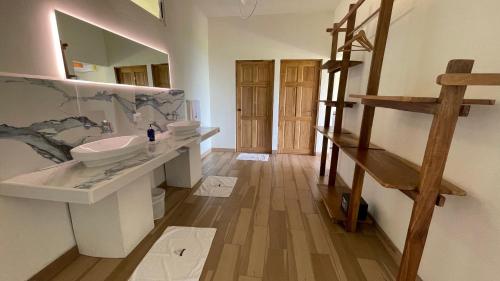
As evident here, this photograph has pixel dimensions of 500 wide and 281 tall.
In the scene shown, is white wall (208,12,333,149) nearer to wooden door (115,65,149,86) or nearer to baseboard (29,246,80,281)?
wooden door (115,65,149,86)

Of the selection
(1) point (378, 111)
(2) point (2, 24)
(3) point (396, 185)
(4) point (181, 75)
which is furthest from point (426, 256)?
(4) point (181, 75)

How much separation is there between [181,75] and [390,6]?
9.32 feet

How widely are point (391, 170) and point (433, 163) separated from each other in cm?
41

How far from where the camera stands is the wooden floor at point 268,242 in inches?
62.1

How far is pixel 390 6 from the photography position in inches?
61.2

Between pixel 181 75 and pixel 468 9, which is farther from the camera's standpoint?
pixel 181 75

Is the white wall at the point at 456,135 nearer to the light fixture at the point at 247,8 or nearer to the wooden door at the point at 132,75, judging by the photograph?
the light fixture at the point at 247,8

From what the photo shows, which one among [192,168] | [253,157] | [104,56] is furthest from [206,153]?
[104,56]

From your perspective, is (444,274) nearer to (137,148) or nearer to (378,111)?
(378,111)

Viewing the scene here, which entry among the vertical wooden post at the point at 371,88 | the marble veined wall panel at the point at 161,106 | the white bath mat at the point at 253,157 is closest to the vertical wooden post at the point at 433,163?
the vertical wooden post at the point at 371,88

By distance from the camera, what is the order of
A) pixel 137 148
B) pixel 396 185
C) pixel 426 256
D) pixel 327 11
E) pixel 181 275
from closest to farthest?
pixel 396 185 < pixel 426 256 < pixel 181 275 < pixel 137 148 < pixel 327 11

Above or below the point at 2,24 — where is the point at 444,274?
below

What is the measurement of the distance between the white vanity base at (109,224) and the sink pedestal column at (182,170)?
1.11 metres

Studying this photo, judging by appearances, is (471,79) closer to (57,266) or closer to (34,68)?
(34,68)
